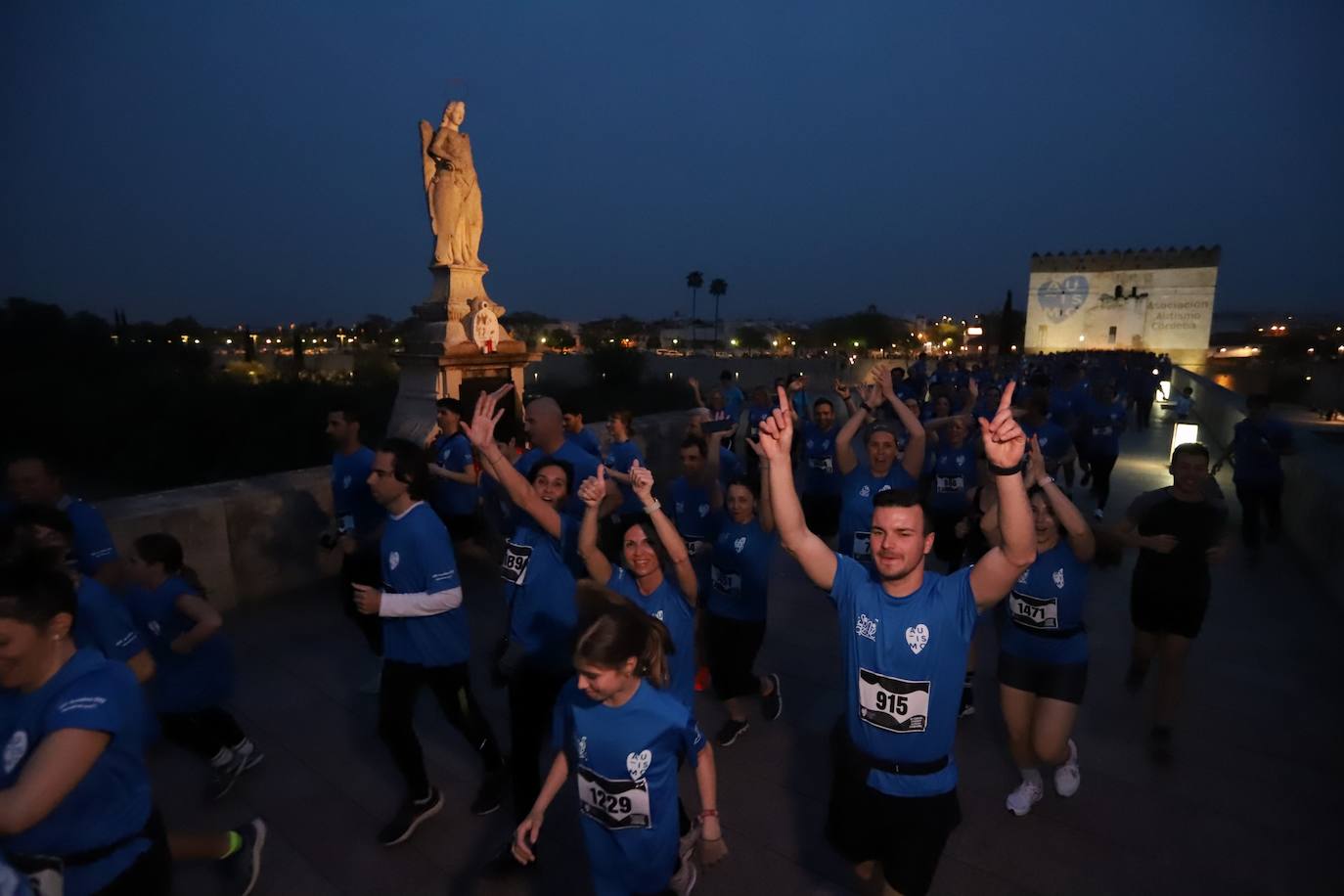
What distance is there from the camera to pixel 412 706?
3.43 meters

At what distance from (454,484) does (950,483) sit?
4363mm

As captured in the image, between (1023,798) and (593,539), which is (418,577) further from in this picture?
(1023,798)

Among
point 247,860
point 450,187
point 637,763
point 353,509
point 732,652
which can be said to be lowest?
point 247,860

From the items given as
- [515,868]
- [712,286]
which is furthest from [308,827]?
[712,286]

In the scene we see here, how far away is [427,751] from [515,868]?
1.28 metres

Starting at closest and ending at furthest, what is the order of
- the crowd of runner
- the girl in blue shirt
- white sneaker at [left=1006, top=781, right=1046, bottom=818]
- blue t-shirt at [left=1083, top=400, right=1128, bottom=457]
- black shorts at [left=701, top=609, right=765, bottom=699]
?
the crowd of runner < the girl in blue shirt < white sneaker at [left=1006, top=781, right=1046, bottom=818] < black shorts at [left=701, top=609, right=765, bottom=699] < blue t-shirt at [left=1083, top=400, right=1128, bottom=457]

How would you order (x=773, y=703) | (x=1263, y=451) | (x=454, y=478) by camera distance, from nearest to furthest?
(x=773, y=703)
(x=454, y=478)
(x=1263, y=451)

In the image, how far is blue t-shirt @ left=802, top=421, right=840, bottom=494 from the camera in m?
7.04

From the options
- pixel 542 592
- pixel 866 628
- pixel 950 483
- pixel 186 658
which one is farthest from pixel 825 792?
pixel 186 658

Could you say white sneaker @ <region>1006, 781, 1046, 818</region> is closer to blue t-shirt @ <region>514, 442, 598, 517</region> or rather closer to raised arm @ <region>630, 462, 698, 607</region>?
raised arm @ <region>630, 462, 698, 607</region>

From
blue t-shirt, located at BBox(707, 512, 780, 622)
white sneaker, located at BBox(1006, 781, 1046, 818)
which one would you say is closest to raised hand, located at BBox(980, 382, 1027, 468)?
blue t-shirt, located at BBox(707, 512, 780, 622)

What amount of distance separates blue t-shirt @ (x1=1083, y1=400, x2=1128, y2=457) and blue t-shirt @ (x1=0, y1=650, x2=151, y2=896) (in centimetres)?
1048

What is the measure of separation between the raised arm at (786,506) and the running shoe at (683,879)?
1.13 meters

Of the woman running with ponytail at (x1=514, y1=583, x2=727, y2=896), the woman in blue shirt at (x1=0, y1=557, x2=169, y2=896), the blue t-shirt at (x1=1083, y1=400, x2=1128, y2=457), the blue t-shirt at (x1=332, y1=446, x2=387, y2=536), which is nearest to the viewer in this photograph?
the woman in blue shirt at (x1=0, y1=557, x2=169, y2=896)
